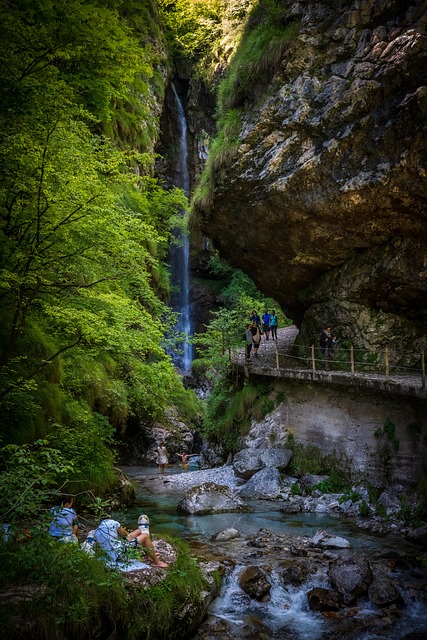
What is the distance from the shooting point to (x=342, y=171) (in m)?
14.0

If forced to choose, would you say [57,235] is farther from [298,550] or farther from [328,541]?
[328,541]

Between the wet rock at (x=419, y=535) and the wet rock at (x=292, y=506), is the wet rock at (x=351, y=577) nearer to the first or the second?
the wet rock at (x=419, y=535)

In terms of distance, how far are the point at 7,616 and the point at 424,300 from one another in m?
13.2

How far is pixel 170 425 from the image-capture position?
26359 millimetres

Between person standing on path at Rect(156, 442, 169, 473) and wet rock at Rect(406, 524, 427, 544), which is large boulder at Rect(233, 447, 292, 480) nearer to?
wet rock at Rect(406, 524, 427, 544)

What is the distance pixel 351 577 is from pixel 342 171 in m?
10.5

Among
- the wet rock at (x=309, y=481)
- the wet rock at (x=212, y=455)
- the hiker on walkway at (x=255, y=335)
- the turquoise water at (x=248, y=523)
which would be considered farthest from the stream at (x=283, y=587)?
the hiker on walkway at (x=255, y=335)

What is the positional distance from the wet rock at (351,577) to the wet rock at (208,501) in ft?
15.8

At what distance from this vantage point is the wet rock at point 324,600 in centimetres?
777

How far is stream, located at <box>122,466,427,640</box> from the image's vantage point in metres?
7.17

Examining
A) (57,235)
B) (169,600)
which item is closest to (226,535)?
(169,600)

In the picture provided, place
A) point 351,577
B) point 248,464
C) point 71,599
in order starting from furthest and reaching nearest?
point 248,464
point 351,577
point 71,599

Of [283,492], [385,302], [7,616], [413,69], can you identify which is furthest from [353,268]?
[7,616]

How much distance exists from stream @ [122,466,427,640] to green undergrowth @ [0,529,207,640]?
1.05 meters
